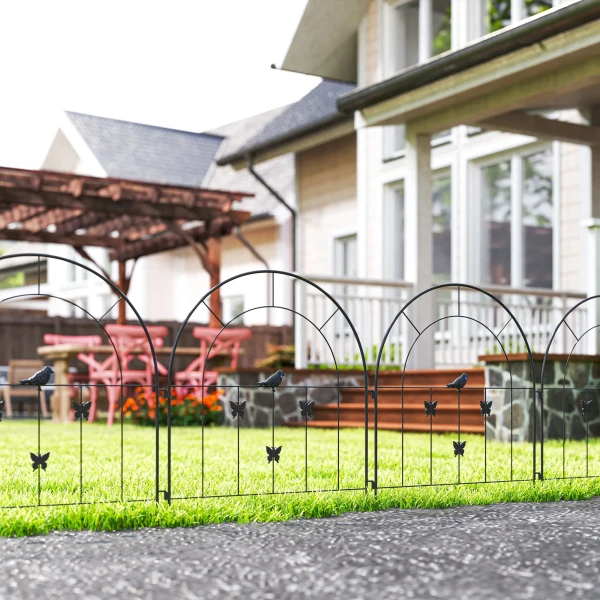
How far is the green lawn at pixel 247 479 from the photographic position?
436cm

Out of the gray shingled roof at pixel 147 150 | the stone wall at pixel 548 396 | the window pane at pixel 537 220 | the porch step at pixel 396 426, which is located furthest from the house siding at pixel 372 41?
the gray shingled roof at pixel 147 150

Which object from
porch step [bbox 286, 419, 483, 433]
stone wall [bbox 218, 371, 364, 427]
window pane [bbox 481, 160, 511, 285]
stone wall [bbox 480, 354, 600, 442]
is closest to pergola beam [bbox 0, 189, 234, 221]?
stone wall [bbox 218, 371, 364, 427]

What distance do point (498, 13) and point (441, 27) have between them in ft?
4.02

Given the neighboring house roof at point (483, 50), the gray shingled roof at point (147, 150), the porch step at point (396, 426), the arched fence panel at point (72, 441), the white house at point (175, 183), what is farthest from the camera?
the gray shingled roof at point (147, 150)

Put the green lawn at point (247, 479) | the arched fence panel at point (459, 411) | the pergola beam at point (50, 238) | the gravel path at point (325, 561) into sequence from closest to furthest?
the gravel path at point (325, 561) < the green lawn at point (247, 479) < the arched fence panel at point (459, 411) < the pergola beam at point (50, 238)

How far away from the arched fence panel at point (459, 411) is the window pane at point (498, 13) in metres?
3.56

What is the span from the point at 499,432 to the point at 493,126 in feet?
11.2

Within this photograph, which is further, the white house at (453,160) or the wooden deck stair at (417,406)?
the wooden deck stair at (417,406)

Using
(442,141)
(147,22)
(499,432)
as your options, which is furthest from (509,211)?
(147,22)

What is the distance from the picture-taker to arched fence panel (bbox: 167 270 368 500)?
205 inches

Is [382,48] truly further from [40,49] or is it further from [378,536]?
[40,49]

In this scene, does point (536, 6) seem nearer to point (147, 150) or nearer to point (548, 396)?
point (548, 396)

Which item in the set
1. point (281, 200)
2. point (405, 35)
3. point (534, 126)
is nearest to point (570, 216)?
point (534, 126)

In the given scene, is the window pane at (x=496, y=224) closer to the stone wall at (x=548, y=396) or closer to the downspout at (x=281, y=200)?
the stone wall at (x=548, y=396)
